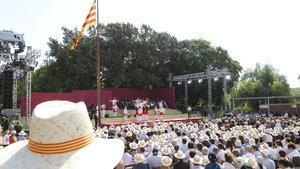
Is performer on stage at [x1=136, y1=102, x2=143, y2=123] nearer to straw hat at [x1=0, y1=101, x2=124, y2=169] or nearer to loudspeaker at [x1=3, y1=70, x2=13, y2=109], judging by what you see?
loudspeaker at [x1=3, y1=70, x2=13, y2=109]

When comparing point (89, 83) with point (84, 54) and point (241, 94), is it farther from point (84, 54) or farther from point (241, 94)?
point (241, 94)

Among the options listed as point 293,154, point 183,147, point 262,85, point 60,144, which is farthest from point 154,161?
point 262,85

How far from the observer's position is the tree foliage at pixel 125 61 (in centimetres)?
4078

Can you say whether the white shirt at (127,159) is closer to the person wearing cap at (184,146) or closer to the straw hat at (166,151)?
the straw hat at (166,151)

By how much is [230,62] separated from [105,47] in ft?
62.6

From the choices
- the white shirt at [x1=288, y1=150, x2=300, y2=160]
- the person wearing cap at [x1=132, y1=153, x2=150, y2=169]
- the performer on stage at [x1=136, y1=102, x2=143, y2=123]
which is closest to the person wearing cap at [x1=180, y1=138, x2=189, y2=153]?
the person wearing cap at [x1=132, y1=153, x2=150, y2=169]

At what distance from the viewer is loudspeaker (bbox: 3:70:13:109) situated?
2795cm

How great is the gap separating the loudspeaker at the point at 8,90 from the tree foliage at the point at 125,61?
12054 mm

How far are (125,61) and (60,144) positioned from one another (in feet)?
134

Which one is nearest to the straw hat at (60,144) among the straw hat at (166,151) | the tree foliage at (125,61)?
the straw hat at (166,151)

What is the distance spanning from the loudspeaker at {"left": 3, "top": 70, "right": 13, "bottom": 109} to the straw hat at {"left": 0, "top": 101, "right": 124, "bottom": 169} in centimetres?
2726

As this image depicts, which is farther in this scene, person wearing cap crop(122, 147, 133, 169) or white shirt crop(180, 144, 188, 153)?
white shirt crop(180, 144, 188, 153)

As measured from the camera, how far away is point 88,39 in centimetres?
4172

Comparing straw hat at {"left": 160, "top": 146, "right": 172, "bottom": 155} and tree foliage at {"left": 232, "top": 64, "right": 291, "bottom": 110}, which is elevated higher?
tree foliage at {"left": 232, "top": 64, "right": 291, "bottom": 110}
